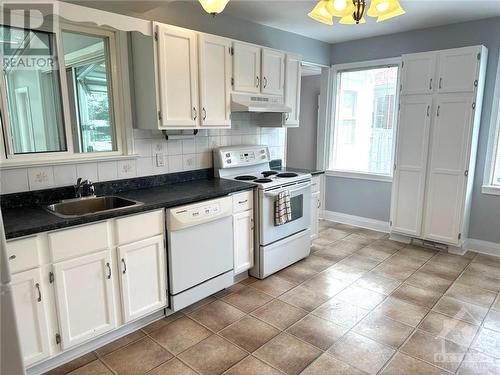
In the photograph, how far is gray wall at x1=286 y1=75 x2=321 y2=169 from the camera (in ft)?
19.9

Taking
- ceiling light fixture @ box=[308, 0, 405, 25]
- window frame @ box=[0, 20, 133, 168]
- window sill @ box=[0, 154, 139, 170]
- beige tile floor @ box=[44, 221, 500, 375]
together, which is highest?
ceiling light fixture @ box=[308, 0, 405, 25]

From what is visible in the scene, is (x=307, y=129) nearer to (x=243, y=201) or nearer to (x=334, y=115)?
(x=334, y=115)

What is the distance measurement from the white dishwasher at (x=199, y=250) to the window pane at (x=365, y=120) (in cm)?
269

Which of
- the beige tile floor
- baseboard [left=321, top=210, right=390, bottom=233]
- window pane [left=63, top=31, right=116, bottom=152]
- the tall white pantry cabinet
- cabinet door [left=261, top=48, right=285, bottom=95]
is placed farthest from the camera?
baseboard [left=321, top=210, right=390, bottom=233]

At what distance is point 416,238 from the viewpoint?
4105 millimetres

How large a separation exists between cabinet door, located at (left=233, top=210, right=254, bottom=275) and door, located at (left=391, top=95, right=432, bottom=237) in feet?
6.70

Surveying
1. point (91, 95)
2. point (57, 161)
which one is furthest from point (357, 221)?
point (57, 161)

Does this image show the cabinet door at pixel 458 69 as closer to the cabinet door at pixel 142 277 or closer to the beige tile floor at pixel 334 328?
the beige tile floor at pixel 334 328

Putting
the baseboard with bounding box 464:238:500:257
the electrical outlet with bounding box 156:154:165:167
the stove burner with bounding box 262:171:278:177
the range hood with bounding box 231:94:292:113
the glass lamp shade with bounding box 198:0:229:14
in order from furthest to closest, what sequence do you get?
1. the baseboard with bounding box 464:238:500:257
2. the stove burner with bounding box 262:171:278:177
3. the range hood with bounding box 231:94:292:113
4. the electrical outlet with bounding box 156:154:165:167
5. the glass lamp shade with bounding box 198:0:229:14

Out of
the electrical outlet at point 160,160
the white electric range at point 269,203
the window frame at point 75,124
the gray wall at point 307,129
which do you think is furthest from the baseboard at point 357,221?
the window frame at point 75,124

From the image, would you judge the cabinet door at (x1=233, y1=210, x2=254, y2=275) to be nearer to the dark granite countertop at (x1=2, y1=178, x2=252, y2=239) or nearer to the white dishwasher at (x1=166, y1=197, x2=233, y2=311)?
the white dishwasher at (x1=166, y1=197, x2=233, y2=311)

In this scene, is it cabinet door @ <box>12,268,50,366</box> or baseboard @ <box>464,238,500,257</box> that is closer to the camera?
cabinet door @ <box>12,268,50,366</box>

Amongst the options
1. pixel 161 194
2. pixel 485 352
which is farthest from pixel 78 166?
pixel 485 352

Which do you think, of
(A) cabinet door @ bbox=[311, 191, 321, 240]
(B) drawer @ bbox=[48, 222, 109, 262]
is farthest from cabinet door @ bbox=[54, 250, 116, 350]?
(A) cabinet door @ bbox=[311, 191, 321, 240]
